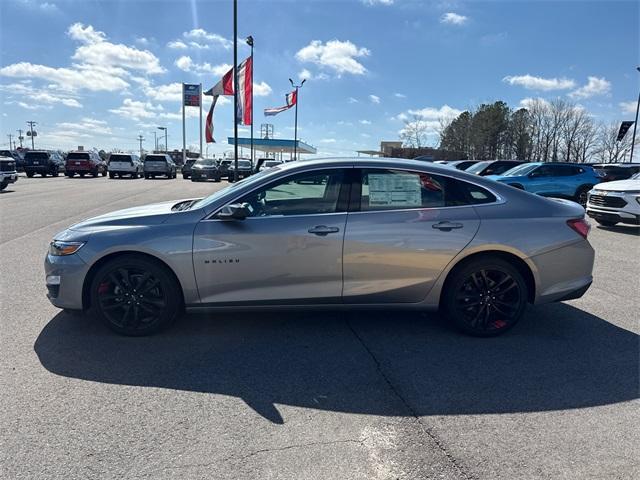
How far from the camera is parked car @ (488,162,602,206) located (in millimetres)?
15898

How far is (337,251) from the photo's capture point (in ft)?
13.4

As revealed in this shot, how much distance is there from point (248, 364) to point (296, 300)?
28.2 inches

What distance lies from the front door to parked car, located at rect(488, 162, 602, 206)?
13.4 m

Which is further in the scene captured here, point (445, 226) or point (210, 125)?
point (210, 125)

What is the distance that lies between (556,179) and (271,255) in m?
14.9

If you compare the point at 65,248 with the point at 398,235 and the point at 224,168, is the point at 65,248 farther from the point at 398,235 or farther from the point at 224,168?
the point at 224,168

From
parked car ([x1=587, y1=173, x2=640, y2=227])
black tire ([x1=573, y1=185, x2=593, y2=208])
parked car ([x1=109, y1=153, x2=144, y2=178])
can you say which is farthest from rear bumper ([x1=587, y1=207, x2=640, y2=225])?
parked car ([x1=109, y1=153, x2=144, y2=178])

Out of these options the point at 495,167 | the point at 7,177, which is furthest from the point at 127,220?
the point at 7,177

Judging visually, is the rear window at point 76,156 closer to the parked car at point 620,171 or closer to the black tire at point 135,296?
the parked car at point 620,171

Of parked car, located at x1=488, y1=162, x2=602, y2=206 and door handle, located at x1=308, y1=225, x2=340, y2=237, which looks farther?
parked car, located at x1=488, y1=162, x2=602, y2=206

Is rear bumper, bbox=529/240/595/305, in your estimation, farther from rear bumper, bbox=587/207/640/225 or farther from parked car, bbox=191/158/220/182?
parked car, bbox=191/158/220/182

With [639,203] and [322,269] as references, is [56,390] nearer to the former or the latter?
[322,269]

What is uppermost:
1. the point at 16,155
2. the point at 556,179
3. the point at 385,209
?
the point at 16,155

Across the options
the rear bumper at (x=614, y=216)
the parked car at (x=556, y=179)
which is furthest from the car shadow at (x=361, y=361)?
the parked car at (x=556, y=179)
